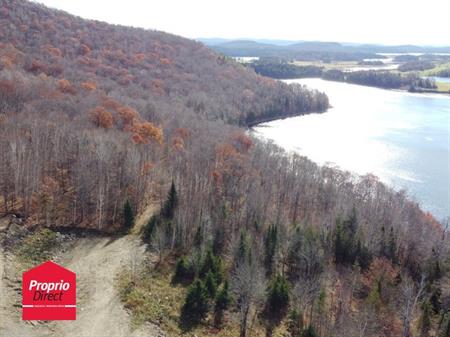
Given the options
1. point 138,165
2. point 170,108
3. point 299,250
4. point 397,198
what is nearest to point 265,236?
point 299,250

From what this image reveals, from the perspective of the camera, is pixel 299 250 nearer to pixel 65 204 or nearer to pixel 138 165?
pixel 138 165

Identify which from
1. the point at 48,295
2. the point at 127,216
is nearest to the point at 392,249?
the point at 127,216

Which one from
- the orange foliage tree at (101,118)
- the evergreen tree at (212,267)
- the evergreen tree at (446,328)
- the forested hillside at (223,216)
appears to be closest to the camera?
the evergreen tree at (446,328)

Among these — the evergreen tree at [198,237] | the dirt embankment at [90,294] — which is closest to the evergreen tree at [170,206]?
the evergreen tree at [198,237]

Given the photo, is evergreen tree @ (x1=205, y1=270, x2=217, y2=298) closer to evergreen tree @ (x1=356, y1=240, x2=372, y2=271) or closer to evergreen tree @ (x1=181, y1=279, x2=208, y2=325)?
evergreen tree @ (x1=181, y1=279, x2=208, y2=325)

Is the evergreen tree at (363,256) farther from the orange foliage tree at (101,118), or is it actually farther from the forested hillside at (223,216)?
the orange foliage tree at (101,118)

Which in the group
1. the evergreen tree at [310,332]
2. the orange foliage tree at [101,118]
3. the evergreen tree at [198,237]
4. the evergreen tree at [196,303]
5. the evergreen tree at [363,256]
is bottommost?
the evergreen tree at [363,256]
